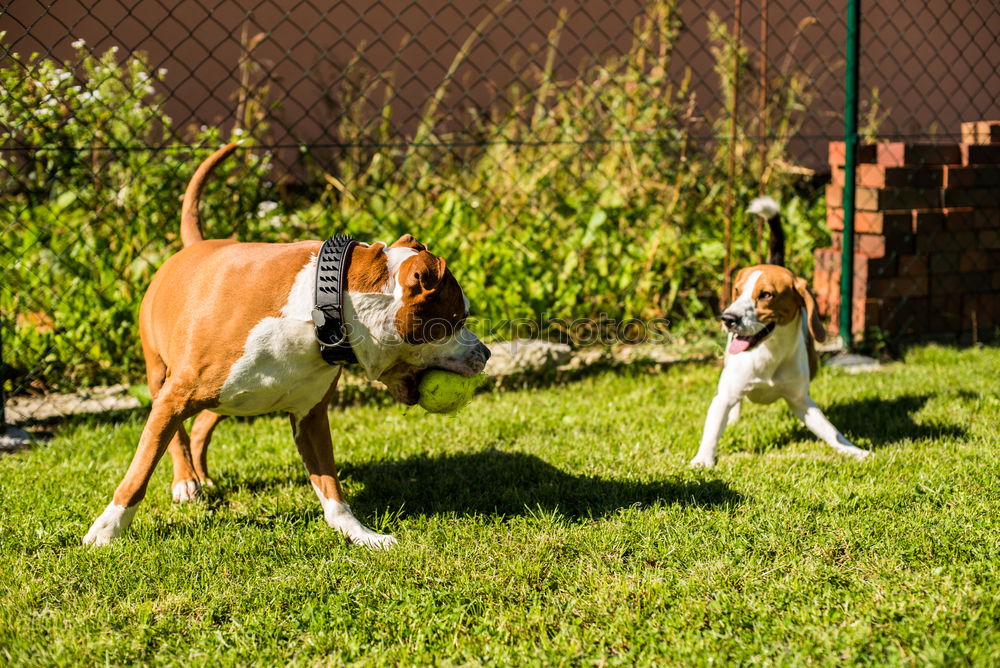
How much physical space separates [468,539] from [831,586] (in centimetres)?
115

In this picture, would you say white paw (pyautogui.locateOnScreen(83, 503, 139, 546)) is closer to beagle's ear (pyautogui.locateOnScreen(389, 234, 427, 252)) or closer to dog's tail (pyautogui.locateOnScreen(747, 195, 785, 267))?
beagle's ear (pyautogui.locateOnScreen(389, 234, 427, 252))

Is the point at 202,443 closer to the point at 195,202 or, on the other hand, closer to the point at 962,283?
the point at 195,202

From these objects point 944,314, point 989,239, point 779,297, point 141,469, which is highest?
point 779,297

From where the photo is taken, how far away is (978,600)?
258cm

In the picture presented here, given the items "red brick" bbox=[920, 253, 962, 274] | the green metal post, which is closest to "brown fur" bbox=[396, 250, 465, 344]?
the green metal post

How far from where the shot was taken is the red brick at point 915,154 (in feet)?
18.9

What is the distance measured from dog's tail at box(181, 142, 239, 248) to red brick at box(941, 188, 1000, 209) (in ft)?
14.7

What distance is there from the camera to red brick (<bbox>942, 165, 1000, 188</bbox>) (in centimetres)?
590

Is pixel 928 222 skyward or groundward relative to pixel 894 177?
groundward

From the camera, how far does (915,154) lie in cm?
580

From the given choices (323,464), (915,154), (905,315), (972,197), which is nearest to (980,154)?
(972,197)

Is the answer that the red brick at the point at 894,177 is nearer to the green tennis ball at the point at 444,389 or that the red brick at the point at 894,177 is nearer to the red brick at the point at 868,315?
the red brick at the point at 868,315

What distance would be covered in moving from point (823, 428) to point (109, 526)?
2.86 metres

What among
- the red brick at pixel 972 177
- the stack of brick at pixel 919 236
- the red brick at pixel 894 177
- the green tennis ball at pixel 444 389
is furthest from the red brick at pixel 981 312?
the green tennis ball at pixel 444 389
